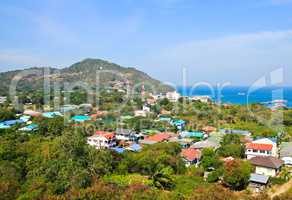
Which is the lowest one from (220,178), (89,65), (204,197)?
(220,178)

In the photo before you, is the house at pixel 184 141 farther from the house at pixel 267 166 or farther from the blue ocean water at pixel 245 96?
the blue ocean water at pixel 245 96

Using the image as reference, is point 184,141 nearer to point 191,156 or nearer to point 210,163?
point 191,156

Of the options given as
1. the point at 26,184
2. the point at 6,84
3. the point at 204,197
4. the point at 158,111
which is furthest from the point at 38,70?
the point at 204,197

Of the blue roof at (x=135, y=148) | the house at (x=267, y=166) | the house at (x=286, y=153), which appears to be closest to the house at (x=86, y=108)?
the blue roof at (x=135, y=148)

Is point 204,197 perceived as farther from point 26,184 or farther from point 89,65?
point 89,65

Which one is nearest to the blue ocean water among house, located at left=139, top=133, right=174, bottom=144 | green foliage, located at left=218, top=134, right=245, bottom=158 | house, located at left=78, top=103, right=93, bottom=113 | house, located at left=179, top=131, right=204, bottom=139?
house, located at left=179, top=131, right=204, bottom=139

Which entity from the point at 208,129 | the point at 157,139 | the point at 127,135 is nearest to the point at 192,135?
the point at 208,129

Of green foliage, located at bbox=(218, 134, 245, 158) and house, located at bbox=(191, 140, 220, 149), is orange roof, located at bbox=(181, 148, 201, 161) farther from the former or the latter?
green foliage, located at bbox=(218, 134, 245, 158)
